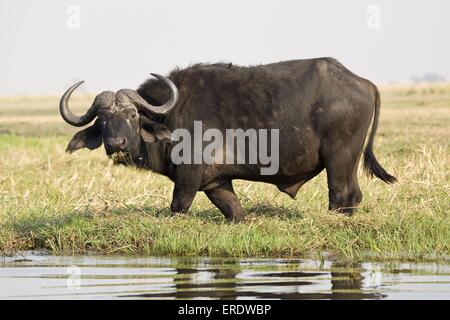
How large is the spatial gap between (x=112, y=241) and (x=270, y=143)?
173 cm

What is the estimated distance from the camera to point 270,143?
10.1m

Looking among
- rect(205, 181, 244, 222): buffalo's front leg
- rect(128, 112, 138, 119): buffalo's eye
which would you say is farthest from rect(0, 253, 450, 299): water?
rect(128, 112, 138, 119): buffalo's eye

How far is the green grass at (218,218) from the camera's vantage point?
9234mm

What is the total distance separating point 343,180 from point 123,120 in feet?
6.92

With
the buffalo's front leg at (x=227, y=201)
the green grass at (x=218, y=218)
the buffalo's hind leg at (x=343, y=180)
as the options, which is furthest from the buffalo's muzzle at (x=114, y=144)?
the buffalo's hind leg at (x=343, y=180)

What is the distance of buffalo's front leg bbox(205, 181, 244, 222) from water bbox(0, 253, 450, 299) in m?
1.12

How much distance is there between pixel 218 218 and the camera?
34.5 feet

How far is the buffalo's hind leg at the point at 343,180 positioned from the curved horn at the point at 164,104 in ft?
4.94

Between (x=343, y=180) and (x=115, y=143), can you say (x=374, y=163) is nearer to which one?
(x=343, y=180)

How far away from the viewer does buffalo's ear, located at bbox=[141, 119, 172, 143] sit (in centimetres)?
1002

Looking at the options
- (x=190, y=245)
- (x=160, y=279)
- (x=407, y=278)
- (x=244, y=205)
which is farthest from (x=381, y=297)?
(x=244, y=205)

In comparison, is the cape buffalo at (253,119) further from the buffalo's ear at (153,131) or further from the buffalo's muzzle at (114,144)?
the buffalo's muzzle at (114,144)

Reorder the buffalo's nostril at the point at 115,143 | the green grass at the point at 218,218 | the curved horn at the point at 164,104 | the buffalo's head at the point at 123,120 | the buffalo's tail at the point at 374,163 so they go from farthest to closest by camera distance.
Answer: the buffalo's tail at the point at 374,163
the curved horn at the point at 164,104
the buffalo's head at the point at 123,120
the buffalo's nostril at the point at 115,143
the green grass at the point at 218,218

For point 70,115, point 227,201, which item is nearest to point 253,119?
point 227,201
